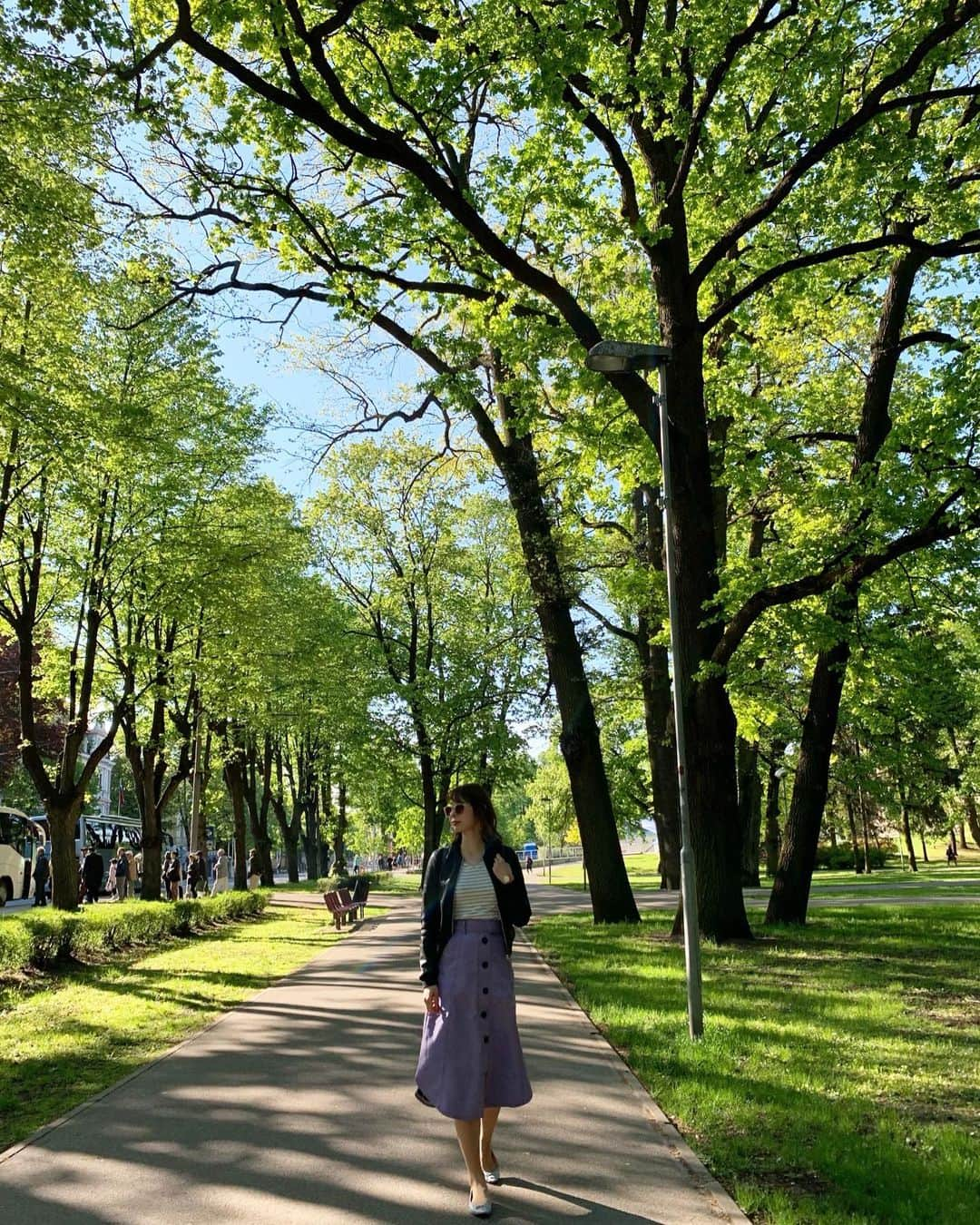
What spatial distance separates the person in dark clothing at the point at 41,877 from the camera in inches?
1062

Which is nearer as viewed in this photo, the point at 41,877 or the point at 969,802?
the point at 41,877

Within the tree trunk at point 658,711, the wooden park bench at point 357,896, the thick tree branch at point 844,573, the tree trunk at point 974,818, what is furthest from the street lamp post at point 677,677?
the tree trunk at point 974,818

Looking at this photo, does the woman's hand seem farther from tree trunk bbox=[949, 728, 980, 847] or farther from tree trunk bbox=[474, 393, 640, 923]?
tree trunk bbox=[949, 728, 980, 847]

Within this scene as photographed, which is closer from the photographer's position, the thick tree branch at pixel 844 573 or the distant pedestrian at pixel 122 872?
the thick tree branch at pixel 844 573

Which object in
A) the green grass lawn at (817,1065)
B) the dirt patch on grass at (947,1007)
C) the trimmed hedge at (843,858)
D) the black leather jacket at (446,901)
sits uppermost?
the black leather jacket at (446,901)

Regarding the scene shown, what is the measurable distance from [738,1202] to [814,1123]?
1.27 meters

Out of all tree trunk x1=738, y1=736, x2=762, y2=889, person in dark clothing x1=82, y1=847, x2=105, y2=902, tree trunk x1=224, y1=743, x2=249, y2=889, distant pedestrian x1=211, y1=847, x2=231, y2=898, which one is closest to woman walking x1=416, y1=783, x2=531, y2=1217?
tree trunk x1=738, y1=736, x2=762, y2=889

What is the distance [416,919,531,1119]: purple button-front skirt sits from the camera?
4.44 meters

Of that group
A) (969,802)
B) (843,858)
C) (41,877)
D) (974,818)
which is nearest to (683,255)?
(41,877)

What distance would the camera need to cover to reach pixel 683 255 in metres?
12.7

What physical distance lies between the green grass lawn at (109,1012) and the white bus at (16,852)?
52.0ft

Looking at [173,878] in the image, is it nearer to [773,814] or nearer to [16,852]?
[16,852]

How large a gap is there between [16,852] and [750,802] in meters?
23.7

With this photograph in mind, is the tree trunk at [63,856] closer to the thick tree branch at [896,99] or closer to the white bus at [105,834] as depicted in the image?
the thick tree branch at [896,99]
